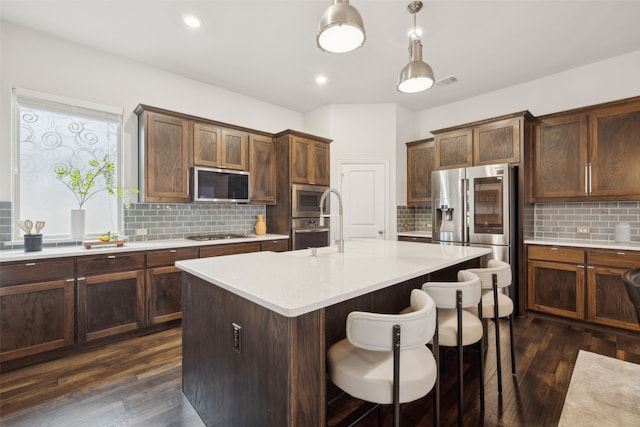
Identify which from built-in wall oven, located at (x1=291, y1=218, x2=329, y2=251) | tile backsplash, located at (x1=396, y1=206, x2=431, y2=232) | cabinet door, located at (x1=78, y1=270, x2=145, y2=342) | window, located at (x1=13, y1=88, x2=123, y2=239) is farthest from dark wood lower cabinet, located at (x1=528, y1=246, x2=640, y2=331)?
window, located at (x1=13, y1=88, x2=123, y2=239)

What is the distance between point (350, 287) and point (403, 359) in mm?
434

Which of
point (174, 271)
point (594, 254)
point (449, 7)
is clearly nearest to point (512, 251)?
point (594, 254)

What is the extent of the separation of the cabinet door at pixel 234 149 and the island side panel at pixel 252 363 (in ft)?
8.00

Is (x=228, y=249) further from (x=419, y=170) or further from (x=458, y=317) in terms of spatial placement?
(x=419, y=170)

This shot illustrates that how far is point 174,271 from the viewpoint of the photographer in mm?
3201

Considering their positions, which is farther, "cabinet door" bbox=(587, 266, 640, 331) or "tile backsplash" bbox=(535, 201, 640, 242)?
"tile backsplash" bbox=(535, 201, 640, 242)

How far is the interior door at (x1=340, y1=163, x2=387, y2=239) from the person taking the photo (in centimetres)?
486

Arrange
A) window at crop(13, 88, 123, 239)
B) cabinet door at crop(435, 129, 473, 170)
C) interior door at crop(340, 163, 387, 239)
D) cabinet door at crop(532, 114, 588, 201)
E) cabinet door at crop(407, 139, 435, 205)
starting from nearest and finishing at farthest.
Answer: window at crop(13, 88, 123, 239) → cabinet door at crop(532, 114, 588, 201) → cabinet door at crop(435, 129, 473, 170) → cabinet door at crop(407, 139, 435, 205) → interior door at crop(340, 163, 387, 239)

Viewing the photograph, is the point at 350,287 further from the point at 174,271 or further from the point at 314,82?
the point at 314,82

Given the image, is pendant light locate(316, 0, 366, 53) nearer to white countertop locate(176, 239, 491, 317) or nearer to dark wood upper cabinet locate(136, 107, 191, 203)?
white countertop locate(176, 239, 491, 317)

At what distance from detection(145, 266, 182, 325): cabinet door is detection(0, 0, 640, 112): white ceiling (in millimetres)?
2419

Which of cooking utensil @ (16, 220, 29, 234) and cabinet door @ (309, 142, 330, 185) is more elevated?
cabinet door @ (309, 142, 330, 185)

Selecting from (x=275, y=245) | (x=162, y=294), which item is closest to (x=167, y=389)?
(x=162, y=294)

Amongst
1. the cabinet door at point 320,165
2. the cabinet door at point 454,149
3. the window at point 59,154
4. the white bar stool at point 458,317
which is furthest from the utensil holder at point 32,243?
the cabinet door at point 454,149
